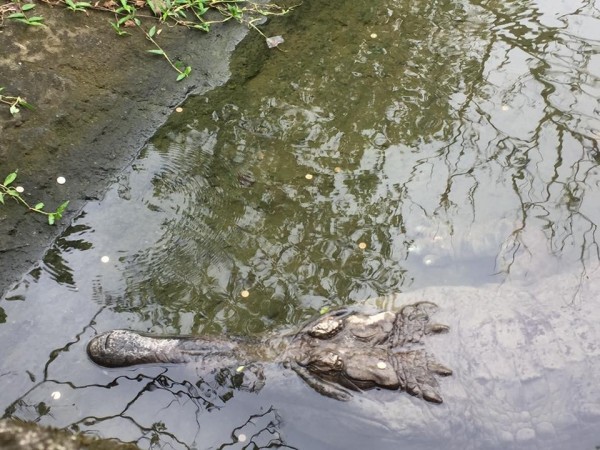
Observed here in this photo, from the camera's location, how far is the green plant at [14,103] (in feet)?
16.2

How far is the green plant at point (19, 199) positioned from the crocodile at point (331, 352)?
1.12m

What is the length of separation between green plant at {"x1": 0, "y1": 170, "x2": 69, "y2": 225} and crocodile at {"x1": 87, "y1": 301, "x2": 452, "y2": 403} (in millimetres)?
1116

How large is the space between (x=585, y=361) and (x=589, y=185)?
76.3 inches

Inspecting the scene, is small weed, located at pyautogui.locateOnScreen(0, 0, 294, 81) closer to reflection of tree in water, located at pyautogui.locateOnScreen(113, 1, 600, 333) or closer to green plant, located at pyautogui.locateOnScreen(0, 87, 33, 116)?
reflection of tree in water, located at pyautogui.locateOnScreen(113, 1, 600, 333)

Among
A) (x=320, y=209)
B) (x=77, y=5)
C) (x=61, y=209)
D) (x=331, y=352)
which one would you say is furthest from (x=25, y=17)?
(x=331, y=352)

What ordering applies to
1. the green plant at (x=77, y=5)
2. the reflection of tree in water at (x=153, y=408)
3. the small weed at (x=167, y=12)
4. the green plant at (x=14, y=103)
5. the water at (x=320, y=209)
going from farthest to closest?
the green plant at (x=77, y=5) → the small weed at (x=167, y=12) → the green plant at (x=14, y=103) → the water at (x=320, y=209) → the reflection of tree in water at (x=153, y=408)

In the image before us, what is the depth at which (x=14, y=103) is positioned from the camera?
4.96 meters

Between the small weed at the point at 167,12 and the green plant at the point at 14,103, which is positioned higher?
the small weed at the point at 167,12

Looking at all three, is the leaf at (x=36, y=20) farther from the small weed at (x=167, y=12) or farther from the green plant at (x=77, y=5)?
the green plant at (x=77, y=5)

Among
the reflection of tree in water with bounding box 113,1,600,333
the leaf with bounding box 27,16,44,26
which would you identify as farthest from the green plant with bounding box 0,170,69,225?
the leaf with bounding box 27,16,44,26

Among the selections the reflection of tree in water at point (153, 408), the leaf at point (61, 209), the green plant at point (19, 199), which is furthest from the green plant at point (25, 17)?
the reflection of tree in water at point (153, 408)

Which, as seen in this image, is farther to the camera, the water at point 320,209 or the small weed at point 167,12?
the small weed at point 167,12

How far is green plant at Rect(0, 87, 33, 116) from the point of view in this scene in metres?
4.94

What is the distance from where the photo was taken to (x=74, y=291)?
4426 mm
